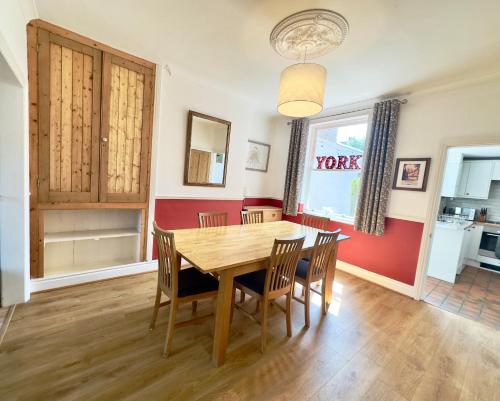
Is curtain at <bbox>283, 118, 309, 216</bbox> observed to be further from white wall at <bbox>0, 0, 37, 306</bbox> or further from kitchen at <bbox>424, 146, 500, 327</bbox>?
white wall at <bbox>0, 0, 37, 306</bbox>

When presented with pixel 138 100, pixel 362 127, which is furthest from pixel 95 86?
pixel 362 127

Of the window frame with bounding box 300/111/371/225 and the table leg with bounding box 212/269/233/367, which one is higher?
the window frame with bounding box 300/111/371/225

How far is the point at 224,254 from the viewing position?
171 centimetres

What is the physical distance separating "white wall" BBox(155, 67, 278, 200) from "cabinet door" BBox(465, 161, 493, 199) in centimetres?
457

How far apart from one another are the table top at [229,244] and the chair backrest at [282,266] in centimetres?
9

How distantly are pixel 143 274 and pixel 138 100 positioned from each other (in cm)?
219

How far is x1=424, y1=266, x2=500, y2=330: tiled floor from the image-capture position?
2617 millimetres

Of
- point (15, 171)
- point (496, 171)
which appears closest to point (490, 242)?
point (496, 171)

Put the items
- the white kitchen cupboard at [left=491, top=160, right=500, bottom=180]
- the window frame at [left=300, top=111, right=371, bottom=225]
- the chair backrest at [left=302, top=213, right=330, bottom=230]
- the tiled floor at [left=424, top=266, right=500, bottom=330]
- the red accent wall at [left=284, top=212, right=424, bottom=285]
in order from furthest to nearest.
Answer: the white kitchen cupboard at [left=491, top=160, right=500, bottom=180]
the window frame at [left=300, top=111, right=371, bottom=225]
the chair backrest at [left=302, top=213, right=330, bottom=230]
the red accent wall at [left=284, top=212, right=424, bottom=285]
the tiled floor at [left=424, top=266, right=500, bottom=330]

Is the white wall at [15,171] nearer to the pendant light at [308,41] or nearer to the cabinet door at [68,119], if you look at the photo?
the cabinet door at [68,119]

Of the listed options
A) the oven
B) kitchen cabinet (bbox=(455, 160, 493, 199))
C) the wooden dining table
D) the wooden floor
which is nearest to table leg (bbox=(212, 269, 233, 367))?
the wooden dining table

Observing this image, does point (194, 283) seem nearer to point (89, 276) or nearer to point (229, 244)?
point (229, 244)

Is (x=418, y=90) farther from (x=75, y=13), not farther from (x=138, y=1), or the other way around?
(x=75, y=13)

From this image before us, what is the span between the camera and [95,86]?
241cm
